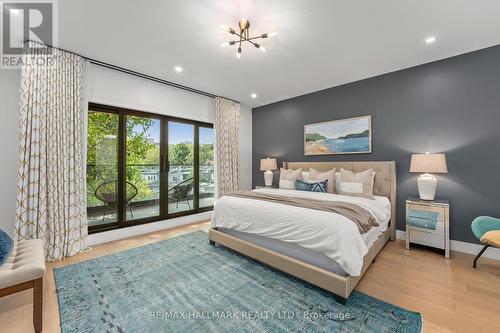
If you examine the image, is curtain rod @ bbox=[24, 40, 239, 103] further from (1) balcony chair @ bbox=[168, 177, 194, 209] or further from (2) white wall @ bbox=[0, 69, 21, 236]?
(1) balcony chair @ bbox=[168, 177, 194, 209]

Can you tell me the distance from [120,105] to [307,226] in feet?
11.3

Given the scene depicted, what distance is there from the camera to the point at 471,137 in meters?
2.88

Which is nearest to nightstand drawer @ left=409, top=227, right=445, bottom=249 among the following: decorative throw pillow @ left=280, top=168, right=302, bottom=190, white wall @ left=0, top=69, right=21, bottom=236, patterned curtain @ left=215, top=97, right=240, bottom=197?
decorative throw pillow @ left=280, top=168, right=302, bottom=190

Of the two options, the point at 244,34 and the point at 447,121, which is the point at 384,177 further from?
the point at 244,34

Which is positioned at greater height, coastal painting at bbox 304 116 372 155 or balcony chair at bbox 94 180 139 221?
coastal painting at bbox 304 116 372 155

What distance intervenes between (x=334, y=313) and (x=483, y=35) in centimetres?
358

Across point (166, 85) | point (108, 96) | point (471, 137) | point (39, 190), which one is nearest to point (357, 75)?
point (471, 137)

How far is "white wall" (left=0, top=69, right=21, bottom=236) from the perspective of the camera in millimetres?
2602

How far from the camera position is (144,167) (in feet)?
12.9

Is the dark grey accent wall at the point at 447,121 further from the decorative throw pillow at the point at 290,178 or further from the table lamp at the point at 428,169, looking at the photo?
the decorative throw pillow at the point at 290,178

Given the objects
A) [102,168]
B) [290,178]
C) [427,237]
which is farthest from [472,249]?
[102,168]

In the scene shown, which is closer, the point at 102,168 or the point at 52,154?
the point at 52,154

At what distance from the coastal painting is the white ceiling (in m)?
0.86

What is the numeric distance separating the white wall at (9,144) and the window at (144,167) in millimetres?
783
